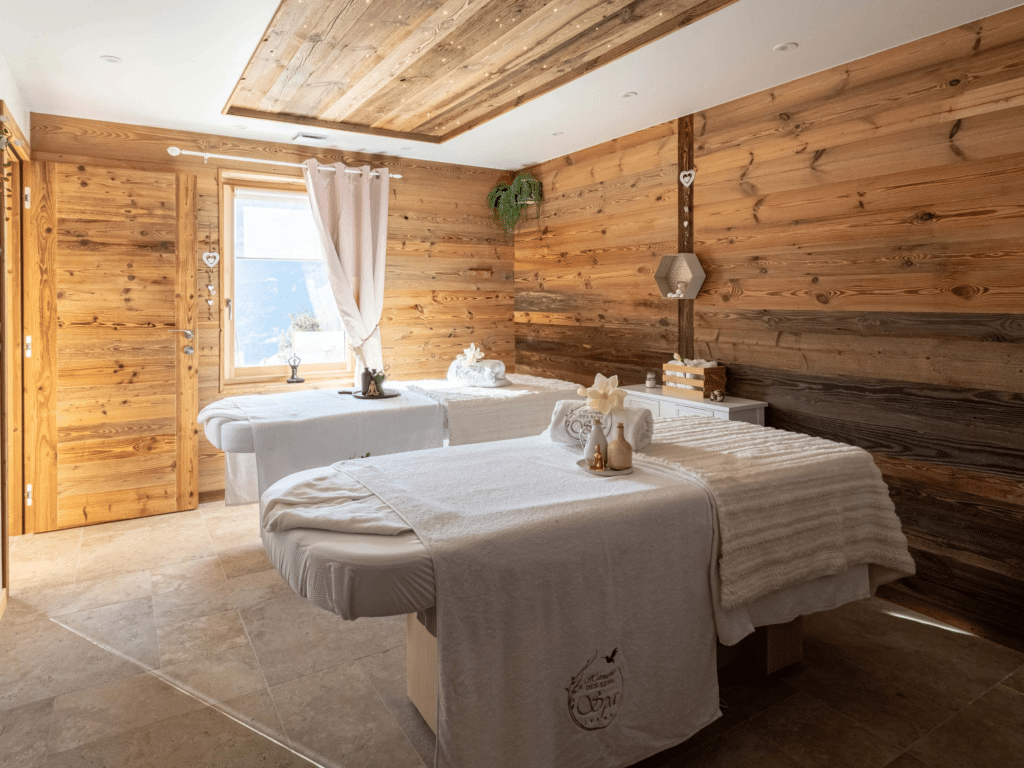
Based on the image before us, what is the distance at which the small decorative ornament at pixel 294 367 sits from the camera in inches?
170

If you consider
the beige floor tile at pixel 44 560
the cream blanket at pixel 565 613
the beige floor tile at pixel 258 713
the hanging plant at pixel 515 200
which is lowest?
the beige floor tile at pixel 258 713

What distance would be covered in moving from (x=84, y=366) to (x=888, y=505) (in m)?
3.87

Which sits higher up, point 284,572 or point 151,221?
point 151,221

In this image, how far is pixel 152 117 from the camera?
3.79 meters

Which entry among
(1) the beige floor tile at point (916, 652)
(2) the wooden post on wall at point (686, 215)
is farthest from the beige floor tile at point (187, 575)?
(2) the wooden post on wall at point (686, 215)

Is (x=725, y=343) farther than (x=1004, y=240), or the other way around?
(x=725, y=343)

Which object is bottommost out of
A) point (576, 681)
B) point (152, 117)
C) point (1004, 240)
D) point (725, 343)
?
point (576, 681)

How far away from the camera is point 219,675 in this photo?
2230mm

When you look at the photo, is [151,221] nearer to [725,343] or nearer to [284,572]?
[284,572]

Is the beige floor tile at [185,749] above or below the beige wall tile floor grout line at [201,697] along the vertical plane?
below

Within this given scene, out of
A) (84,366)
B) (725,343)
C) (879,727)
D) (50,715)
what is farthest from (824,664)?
(84,366)

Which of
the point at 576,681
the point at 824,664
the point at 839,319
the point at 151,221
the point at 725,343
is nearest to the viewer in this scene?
the point at 576,681

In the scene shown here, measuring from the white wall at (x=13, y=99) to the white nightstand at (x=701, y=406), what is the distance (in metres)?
3.04

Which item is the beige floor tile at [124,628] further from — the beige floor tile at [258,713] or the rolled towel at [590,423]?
the rolled towel at [590,423]
